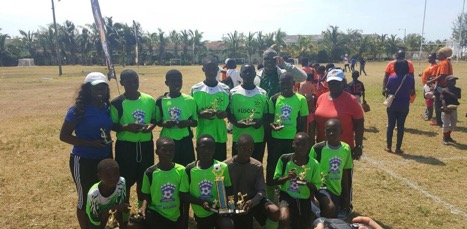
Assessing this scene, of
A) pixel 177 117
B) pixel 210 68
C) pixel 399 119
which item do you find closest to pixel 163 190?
pixel 177 117

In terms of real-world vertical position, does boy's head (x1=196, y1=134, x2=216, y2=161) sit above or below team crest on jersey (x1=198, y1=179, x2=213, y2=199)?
above

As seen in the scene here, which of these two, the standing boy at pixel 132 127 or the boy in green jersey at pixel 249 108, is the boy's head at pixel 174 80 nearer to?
the standing boy at pixel 132 127

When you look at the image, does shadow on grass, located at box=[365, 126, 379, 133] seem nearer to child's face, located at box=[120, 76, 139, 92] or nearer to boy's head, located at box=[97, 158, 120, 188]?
child's face, located at box=[120, 76, 139, 92]

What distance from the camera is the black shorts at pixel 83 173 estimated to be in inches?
161

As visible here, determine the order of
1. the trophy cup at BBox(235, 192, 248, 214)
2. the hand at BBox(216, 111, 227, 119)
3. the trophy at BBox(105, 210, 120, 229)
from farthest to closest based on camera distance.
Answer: the hand at BBox(216, 111, 227, 119)
the trophy cup at BBox(235, 192, 248, 214)
the trophy at BBox(105, 210, 120, 229)

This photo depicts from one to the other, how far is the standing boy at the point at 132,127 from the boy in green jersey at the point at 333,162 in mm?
2188

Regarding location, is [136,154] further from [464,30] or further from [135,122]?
[464,30]

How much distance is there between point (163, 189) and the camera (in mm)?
4031

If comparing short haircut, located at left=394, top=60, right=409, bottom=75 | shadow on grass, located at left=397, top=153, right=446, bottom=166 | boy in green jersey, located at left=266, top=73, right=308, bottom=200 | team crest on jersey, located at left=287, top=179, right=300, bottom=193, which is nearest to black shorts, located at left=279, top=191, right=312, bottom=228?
team crest on jersey, located at left=287, top=179, right=300, bottom=193

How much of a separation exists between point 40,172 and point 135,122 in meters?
3.99

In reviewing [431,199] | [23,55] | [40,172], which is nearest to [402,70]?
[431,199]

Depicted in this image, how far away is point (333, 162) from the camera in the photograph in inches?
177

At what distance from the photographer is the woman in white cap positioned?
156 inches

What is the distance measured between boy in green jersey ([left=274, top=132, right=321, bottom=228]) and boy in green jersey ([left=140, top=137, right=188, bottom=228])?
1.25 m
